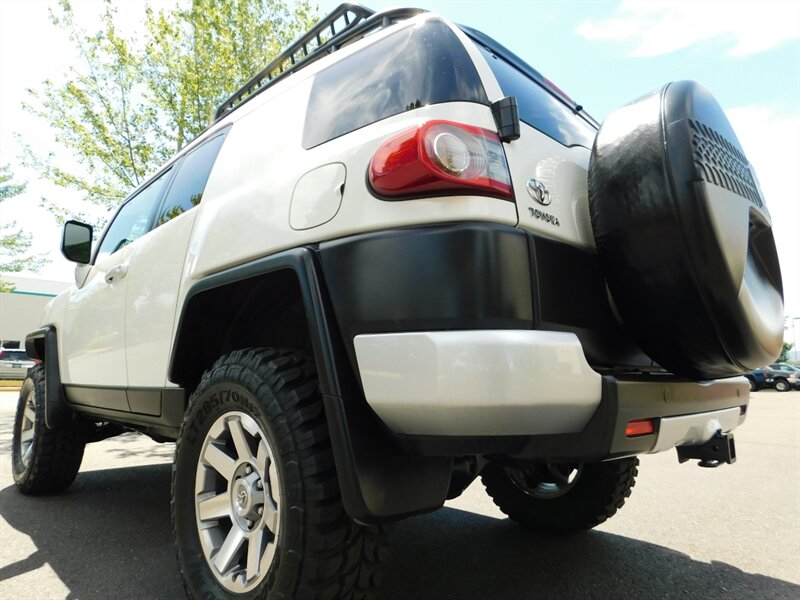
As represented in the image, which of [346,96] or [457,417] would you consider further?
[346,96]

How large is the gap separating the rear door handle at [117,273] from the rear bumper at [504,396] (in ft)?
6.47

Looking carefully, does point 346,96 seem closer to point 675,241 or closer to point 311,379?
point 311,379

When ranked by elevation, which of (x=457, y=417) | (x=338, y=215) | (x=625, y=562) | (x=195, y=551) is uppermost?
(x=338, y=215)

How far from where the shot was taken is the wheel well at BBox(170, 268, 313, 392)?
6.42 ft

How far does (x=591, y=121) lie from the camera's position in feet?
8.16

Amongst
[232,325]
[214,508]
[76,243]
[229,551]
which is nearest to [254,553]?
[229,551]

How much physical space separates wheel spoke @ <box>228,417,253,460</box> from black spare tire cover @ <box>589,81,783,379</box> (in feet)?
4.05

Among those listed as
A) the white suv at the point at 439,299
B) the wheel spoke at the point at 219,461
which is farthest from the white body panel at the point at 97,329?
the wheel spoke at the point at 219,461

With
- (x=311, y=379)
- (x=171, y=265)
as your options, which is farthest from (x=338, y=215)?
(x=171, y=265)

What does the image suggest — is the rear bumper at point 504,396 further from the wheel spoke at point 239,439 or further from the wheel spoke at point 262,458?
the wheel spoke at point 239,439

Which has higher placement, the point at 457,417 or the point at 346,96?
the point at 346,96

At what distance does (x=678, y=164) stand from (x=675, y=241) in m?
0.22

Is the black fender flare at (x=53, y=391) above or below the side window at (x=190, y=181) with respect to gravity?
below

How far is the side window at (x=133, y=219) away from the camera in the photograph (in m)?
3.05
